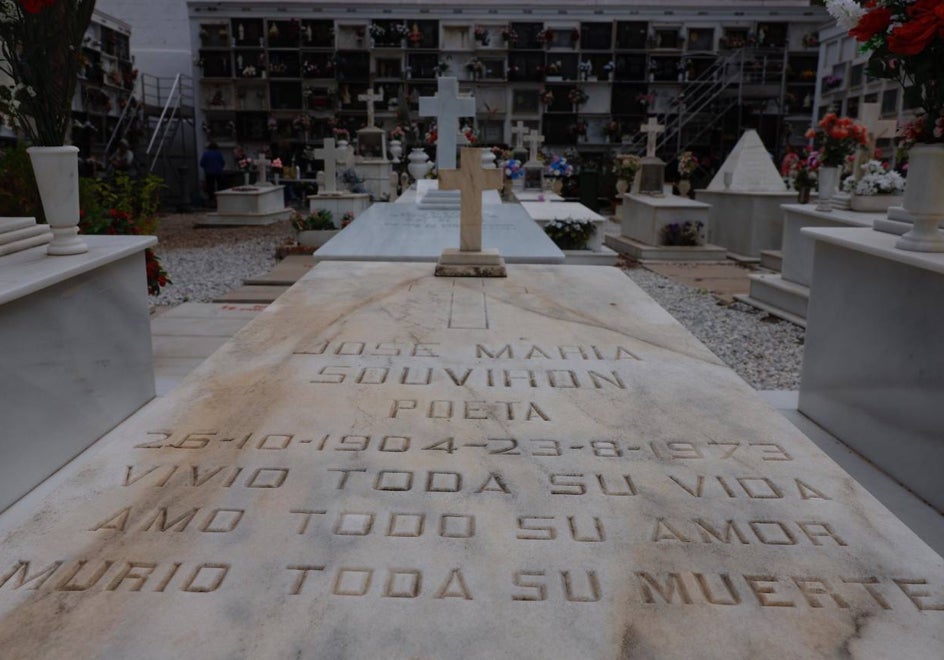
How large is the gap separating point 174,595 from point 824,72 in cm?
1799

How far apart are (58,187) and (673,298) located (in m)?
5.78

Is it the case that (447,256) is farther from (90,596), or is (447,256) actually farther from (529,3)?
(529,3)

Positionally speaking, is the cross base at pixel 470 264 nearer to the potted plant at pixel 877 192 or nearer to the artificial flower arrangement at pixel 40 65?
the artificial flower arrangement at pixel 40 65

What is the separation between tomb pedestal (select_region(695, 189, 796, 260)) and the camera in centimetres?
1037

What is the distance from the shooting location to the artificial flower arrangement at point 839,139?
755cm

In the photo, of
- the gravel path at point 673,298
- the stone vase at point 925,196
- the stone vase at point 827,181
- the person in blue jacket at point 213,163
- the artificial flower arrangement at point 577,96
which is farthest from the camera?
the artificial flower arrangement at point 577,96

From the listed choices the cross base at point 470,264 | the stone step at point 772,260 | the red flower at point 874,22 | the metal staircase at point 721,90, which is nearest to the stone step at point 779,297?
the stone step at point 772,260

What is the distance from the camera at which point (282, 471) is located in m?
1.66

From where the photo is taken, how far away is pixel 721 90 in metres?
18.4

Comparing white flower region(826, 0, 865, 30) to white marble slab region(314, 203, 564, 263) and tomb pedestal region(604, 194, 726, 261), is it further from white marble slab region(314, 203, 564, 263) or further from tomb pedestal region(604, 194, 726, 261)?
tomb pedestal region(604, 194, 726, 261)

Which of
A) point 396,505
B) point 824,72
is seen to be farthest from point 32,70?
point 824,72

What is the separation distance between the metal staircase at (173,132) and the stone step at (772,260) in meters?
13.9

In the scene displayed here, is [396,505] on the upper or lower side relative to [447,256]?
lower

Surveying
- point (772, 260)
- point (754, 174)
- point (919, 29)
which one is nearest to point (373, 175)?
point (754, 174)
